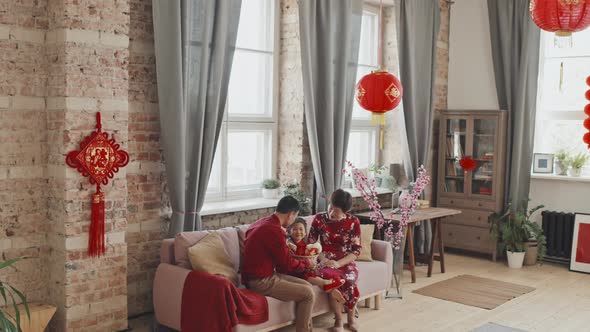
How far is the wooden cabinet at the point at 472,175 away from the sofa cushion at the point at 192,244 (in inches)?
157

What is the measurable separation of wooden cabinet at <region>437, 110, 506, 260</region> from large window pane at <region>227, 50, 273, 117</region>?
280 centimetres

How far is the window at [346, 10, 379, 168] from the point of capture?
772 cm

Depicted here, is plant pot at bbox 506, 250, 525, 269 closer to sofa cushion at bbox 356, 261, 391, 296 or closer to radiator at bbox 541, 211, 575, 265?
radiator at bbox 541, 211, 575, 265

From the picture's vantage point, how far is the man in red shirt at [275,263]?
15.2 feet

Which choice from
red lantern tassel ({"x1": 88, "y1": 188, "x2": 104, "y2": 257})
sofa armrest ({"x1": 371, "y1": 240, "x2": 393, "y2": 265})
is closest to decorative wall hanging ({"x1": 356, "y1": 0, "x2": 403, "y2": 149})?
sofa armrest ({"x1": 371, "y1": 240, "x2": 393, "y2": 265})

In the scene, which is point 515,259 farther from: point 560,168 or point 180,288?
point 180,288

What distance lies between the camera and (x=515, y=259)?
768 centimetres

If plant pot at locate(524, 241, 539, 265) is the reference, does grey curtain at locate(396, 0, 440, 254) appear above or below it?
above

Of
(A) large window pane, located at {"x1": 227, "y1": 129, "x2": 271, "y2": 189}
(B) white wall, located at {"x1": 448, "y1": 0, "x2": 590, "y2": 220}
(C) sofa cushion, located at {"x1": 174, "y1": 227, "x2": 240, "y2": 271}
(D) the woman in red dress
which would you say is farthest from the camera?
(B) white wall, located at {"x1": 448, "y1": 0, "x2": 590, "y2": 220}

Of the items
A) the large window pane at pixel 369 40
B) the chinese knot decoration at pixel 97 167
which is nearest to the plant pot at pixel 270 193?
the chinese knot decoration at pixel 97 167

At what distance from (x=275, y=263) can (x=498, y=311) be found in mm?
2333

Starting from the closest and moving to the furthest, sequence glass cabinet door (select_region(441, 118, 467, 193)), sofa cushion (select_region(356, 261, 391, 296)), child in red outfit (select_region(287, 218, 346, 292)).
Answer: child in red outfit (select_region(287, 218, 346, 292)) → sofa cushion (select_region(356, 261, 391, 296)) → glass cabinet door (select_region(441, 118, 467, 193))

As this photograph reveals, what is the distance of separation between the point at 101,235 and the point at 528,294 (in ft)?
Result: 13.7

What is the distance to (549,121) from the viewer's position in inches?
322
